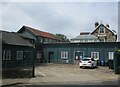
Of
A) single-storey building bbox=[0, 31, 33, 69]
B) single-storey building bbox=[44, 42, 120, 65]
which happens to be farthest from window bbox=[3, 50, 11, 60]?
single-storey building bbox=[44, 42, 120, 65]

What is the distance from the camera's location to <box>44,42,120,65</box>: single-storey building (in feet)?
155

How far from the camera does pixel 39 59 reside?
51.2 m

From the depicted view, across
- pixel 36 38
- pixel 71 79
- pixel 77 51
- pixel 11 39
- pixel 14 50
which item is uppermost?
pixel 36 38

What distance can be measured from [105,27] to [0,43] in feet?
126

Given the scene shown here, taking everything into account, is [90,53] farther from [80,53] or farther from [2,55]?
[2,55]

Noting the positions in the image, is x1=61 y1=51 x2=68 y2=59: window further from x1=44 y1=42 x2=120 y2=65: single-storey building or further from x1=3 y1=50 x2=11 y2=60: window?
x1=3 y1=50 x2=11 y2=60: window

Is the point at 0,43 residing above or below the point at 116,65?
above

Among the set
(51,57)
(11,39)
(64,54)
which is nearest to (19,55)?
(11,39)

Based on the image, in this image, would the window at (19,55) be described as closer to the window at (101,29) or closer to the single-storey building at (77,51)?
the single-storey building at (77,51)

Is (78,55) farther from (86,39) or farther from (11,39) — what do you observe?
(86,39)

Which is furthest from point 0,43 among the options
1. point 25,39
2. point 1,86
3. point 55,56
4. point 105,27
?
point 105,27

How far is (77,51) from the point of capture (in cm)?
4900

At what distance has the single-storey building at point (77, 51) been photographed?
47.1 meters

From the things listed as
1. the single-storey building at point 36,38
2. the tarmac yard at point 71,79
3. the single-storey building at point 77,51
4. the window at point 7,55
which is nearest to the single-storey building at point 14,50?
the window at point 7,55
